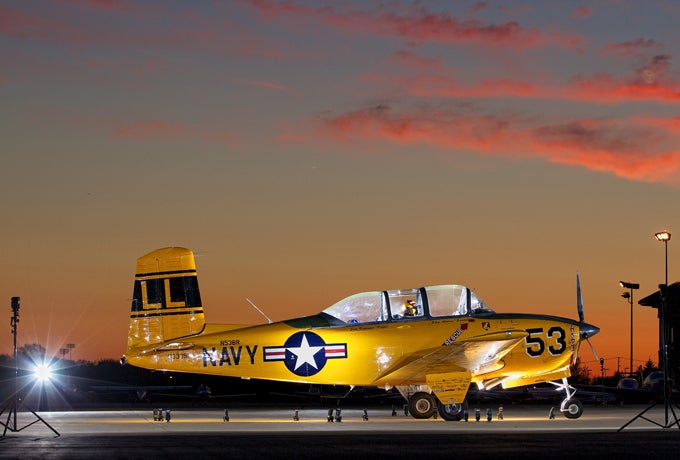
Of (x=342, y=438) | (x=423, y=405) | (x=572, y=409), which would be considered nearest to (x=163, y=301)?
(x=423, y=405)

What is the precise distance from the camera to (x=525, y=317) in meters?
28.7

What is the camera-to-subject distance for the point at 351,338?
1117 inches

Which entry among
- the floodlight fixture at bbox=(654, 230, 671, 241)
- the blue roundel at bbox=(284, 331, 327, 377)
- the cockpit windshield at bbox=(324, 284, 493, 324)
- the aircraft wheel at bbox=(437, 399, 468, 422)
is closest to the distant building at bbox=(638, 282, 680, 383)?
the floodlight fixture at bbox=(654, 230, 671, 241)

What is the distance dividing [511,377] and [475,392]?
19.7m

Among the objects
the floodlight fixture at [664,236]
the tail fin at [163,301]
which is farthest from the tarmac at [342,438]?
the floodlight fixture at [664,236]

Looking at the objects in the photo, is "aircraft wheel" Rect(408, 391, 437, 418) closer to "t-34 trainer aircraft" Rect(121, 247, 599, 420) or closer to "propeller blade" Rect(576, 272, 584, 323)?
"t-34 trainer aircraft" Rect(121, 247, 599, 420)

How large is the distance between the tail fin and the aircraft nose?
10.0 m

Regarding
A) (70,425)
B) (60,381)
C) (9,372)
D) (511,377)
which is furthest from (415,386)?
(9,372)

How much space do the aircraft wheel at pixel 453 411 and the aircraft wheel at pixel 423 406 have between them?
0.71 metres

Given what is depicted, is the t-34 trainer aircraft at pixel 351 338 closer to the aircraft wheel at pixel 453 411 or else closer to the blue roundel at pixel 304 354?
the blue roundel at pixel 304 354

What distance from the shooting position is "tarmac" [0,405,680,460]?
725 inches

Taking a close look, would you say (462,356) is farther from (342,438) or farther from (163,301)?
(163,301)

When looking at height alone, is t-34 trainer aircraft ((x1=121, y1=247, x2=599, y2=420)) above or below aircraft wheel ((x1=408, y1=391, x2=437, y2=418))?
above

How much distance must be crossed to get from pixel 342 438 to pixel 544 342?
8.75m
